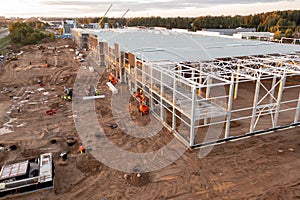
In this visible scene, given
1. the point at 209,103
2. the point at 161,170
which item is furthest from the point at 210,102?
the point at 161,170

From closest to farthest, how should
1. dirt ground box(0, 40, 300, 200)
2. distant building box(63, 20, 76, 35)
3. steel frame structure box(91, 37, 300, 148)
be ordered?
1. dirt ground box(0, 40, 300, 200)
2. steel frame structure box(91, 37, 300, 148)
3. distant building box(63, 20, 76, 35)

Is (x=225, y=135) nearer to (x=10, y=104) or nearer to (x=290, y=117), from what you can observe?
(x=290, y=117)

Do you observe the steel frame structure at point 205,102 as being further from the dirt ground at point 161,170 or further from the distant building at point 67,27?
the distant building at point 67,27

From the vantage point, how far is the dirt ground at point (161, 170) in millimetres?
10211

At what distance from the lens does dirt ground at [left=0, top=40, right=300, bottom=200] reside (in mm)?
10211

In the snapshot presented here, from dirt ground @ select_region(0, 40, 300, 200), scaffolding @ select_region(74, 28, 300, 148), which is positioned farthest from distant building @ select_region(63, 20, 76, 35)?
dirt ground @ select_region(0, 40, 300, 200)

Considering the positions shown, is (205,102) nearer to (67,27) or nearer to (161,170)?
(161,170)

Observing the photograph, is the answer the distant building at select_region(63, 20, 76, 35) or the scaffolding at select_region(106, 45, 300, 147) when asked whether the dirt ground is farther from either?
the distant building at select_region(63, 20, 76, 35)

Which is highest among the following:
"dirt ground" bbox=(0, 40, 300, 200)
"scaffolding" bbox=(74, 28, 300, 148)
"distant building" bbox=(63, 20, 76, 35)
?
"distant building" bbox=(63, 20, 76, 35)

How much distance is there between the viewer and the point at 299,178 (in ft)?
35.7

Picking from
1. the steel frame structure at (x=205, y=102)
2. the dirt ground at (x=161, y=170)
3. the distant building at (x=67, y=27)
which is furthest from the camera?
the distant building at (x=67, y=27)

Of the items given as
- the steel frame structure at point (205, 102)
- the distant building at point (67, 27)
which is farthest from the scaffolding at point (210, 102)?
the distant building at point (67, 27)

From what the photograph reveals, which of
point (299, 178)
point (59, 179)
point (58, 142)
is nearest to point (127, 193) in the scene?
point (59, 179)

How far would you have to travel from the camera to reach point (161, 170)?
460 inches
